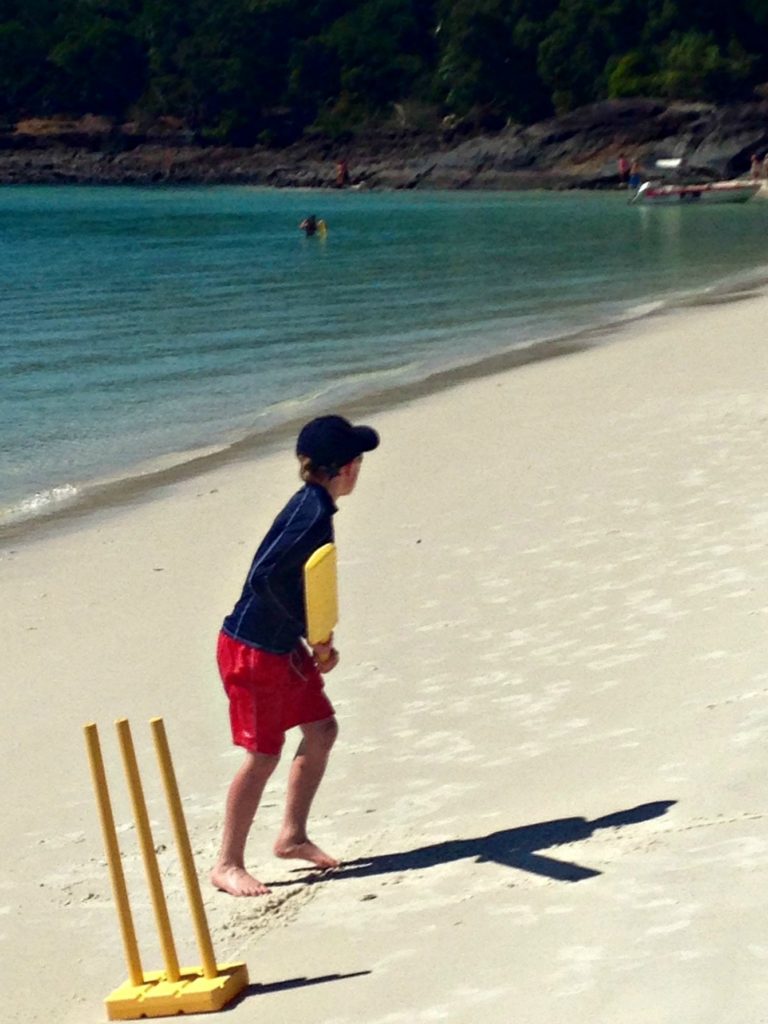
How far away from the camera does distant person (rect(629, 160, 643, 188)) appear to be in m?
87.2

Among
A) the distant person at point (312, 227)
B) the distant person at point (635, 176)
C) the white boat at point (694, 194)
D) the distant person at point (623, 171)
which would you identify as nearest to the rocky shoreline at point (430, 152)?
the distant person at point (623, 171)

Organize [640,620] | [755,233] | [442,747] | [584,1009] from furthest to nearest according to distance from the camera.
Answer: [755,233]
[640,620]
[442,747]
[584,1009]

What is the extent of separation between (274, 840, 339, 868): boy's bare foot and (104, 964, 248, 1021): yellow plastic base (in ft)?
2.56

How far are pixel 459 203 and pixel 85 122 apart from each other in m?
65.0

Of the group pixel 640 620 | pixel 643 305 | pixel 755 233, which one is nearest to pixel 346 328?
pixel 643 305

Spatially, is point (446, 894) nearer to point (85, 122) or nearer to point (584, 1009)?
point (584, 1009)

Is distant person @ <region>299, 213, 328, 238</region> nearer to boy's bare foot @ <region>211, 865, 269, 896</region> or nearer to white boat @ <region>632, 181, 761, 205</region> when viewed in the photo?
white boat @ <region>632, 181, 761, 205</region>

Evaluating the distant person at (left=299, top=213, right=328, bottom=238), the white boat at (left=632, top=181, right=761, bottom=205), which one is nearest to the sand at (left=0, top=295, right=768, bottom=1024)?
the distant person at (left=299, top=213, right=328, bottom=238)

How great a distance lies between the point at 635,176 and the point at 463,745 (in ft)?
281

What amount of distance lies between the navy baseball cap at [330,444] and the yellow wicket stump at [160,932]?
1.07 metres

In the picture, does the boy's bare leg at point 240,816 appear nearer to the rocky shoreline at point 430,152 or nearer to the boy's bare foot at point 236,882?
the boy's bare foot at point 236,882

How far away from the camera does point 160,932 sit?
4.12m

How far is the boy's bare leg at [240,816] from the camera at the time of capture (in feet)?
16.0

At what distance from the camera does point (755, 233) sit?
48.4 metres
